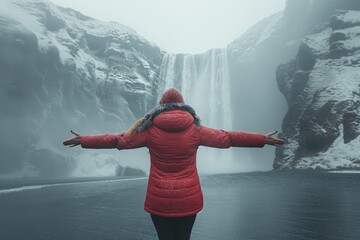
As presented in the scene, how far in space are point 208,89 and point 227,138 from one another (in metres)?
96.0

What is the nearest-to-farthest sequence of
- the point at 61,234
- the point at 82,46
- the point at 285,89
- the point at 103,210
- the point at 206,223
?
the point at 61,234 → the point at 206,223 → the point at 103,210 → the point at 285,89 → the point at 82,46

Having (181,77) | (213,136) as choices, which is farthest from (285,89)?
(213,136)

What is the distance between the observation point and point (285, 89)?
88125 mm

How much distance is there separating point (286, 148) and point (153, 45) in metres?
83.1

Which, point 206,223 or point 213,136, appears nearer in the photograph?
point 213,136

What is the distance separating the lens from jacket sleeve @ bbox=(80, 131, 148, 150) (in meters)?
3.88

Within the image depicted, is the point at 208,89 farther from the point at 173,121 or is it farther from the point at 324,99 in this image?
the point at 173,121

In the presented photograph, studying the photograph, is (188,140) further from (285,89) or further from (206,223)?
(285,89)

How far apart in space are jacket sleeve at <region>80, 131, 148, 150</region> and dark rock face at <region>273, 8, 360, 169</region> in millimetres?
61756

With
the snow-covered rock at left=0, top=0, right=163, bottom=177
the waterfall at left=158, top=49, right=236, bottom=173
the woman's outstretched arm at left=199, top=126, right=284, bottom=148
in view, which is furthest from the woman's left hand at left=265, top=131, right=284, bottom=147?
the waterfall at left=158, top=49, right=236, bottom=173

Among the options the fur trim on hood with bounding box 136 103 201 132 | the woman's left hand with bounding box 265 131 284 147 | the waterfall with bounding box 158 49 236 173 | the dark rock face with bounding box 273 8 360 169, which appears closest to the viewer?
the fur trim on hood with bounding box 136 103 201 132

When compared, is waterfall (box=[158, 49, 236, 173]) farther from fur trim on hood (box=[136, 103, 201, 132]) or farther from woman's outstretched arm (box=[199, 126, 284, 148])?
fur trim on hood (box=[136, 103, 201, 132])

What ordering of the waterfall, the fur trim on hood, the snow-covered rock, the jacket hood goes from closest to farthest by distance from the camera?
the jacket hood
the fur trim on hood
the snow-covered rock
the waterfall

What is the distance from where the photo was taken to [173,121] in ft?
12.1
